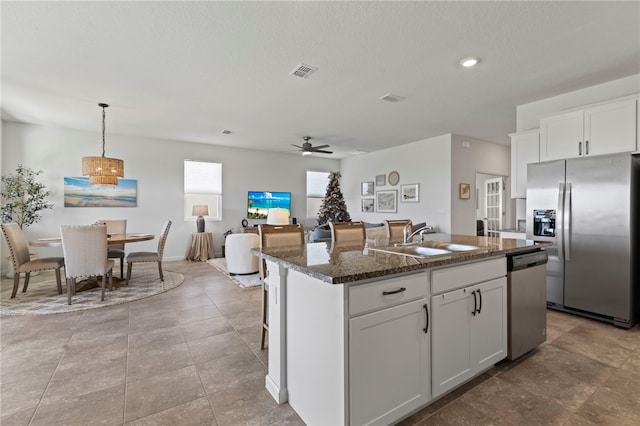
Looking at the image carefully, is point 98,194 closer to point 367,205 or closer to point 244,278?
point 244,278

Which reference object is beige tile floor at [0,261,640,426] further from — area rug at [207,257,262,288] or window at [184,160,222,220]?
window at [184,160,222,220]

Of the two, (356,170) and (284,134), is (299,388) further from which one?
(356,170)

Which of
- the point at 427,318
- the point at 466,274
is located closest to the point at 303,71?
the point at 466,274

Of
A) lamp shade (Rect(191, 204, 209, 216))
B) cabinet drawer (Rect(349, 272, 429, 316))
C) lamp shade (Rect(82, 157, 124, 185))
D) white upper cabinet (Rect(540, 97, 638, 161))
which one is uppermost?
white upper cabinet (Rect(540, 97, 638, 161))

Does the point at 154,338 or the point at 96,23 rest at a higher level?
the point at 96,23

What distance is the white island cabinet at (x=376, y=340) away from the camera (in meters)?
1.37

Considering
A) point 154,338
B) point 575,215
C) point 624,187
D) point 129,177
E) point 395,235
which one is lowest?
point 154,338

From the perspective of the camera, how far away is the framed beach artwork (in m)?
5.68

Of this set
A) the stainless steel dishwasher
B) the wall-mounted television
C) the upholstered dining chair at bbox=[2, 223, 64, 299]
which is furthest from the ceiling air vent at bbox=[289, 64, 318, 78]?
the wall-mounted television

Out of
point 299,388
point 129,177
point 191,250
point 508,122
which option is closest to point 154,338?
point 299,388

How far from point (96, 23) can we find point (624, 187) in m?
5.00

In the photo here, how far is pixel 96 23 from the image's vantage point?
2.32 meters

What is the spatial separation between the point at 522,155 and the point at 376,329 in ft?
13.1

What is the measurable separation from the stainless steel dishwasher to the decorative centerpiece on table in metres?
7.17
